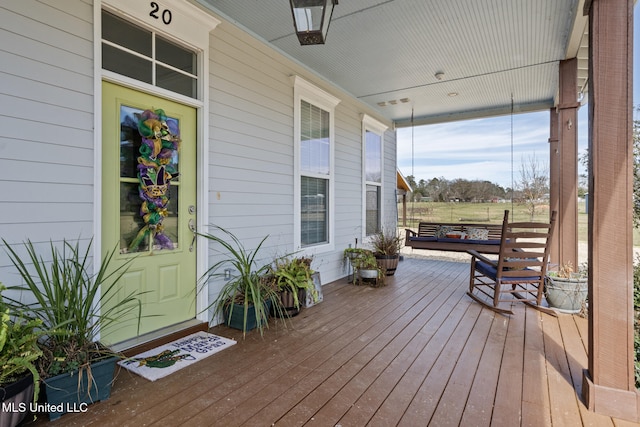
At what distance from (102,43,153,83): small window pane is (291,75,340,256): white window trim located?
1898 mm

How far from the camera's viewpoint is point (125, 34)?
8.25ft

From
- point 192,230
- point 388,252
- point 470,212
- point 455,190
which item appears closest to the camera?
point 192,230

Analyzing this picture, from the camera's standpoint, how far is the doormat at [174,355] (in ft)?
7.49

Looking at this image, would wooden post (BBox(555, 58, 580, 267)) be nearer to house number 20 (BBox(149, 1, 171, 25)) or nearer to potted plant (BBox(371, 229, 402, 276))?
potted plant (BBox(371, 229, 402, 276))

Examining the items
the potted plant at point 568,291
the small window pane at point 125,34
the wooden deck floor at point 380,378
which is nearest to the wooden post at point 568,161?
the potted plant at point 568,291

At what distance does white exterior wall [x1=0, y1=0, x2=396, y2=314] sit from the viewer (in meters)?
1.96

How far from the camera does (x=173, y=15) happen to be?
277cm

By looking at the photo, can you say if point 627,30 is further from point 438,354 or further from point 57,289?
point 57,289

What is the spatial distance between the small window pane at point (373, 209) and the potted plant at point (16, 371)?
5.15 meters

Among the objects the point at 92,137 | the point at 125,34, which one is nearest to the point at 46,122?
the point at 92,137

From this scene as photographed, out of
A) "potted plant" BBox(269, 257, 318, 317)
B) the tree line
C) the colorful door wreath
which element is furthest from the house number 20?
the tree line

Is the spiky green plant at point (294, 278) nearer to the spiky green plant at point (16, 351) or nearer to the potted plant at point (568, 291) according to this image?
the spiky green plant at point (16, 351)

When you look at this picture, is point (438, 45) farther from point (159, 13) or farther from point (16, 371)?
point (16, 371)

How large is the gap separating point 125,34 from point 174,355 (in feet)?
8.05
